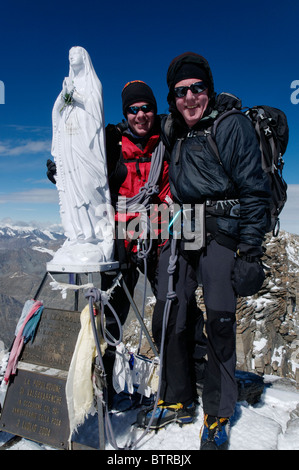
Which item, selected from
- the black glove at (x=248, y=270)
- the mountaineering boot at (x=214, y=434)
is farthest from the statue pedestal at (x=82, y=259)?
the mountaineering boot at (x=214, y=434)

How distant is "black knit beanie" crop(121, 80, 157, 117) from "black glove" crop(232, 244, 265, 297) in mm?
1784

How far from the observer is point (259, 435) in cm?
297

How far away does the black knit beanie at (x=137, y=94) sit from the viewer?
3.18 meters

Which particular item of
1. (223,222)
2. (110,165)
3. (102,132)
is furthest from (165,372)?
(102,132)

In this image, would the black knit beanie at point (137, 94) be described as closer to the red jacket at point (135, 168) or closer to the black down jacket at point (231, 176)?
the red jacket at point (135, 168)

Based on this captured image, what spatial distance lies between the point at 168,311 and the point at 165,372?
2.15 ft

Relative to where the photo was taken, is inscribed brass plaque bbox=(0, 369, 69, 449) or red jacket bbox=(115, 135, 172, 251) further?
red jacket bbox=(115, 135, 172, 251)

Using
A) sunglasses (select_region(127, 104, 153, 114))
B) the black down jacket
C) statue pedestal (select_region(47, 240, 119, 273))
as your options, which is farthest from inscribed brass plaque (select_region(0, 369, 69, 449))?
sunglasses (select_region(127, 104, 153, 114))

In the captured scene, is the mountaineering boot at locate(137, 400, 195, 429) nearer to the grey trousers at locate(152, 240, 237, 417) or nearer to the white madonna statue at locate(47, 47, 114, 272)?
the grey trousers at locate(152, 240, 237, 417)

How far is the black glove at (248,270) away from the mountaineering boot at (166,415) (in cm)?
138

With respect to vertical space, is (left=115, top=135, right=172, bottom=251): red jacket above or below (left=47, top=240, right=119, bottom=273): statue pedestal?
above

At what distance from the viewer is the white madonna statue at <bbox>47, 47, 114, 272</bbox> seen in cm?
282

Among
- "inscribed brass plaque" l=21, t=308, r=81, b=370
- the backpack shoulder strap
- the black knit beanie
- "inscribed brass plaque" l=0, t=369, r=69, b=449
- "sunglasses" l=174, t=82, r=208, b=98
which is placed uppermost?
the black knit beanie

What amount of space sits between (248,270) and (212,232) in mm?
476
